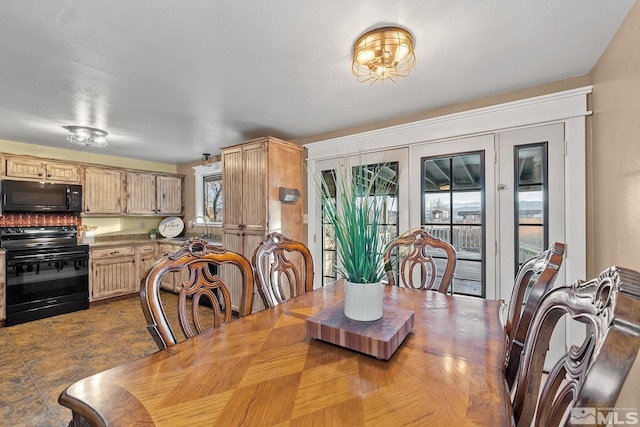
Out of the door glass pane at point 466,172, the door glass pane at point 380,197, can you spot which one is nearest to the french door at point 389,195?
the door glass pane at point 380,197

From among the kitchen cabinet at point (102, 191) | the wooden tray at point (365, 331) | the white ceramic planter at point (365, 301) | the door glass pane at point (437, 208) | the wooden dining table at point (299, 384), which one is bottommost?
the wooden dining table at point (299, 384)

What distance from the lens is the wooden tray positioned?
0.91 metres

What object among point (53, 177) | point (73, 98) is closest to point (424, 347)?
point (73, 98)

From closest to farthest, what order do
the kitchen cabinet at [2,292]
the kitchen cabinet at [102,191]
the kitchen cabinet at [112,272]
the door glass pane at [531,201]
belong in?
the door glass pane at [531,201] < the kitchen cabinet at [2,292] < the kitchen cabinet at [112,272] < the kitchen cabinet at [102,191]

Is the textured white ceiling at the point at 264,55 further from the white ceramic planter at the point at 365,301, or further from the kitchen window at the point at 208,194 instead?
the kitchen window at the point at 208,194

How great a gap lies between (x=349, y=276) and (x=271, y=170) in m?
2.35

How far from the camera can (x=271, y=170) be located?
3.22m

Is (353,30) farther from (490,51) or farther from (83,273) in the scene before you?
(83,273)

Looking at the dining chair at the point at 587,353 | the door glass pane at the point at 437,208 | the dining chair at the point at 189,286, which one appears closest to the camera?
the dining chair at the point at 587,353

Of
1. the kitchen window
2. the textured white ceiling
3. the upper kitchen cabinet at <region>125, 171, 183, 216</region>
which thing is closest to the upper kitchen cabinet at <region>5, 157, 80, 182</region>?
the upper kitchen cabinet at <region>125, 171, 183, 216</region>

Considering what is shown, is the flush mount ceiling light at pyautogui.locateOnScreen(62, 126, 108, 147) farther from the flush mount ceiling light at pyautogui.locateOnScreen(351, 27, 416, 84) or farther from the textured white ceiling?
the flush mount ceiling light at pyautogui.locateOnScreen(351, 27, 416, 84)

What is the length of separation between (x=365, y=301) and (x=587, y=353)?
0.65m

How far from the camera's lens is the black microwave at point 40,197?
3524 mm

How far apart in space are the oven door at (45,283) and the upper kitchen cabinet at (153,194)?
1102 mm
